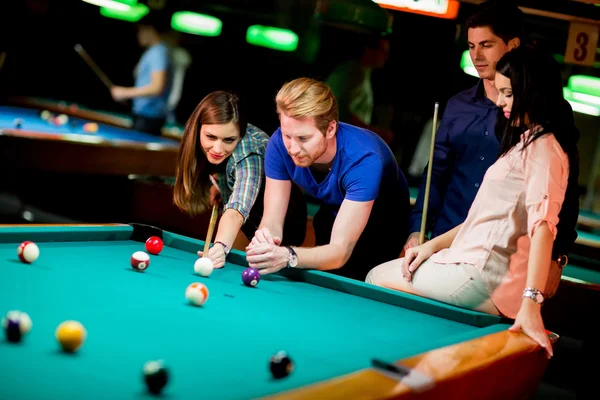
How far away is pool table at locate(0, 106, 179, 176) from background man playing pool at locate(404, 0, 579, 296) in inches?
124

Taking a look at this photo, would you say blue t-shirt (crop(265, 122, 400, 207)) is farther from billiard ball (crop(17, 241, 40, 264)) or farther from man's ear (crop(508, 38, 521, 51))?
billiard ball (crop(17, 241, 40, 264))

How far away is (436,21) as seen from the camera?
9688 millimetres

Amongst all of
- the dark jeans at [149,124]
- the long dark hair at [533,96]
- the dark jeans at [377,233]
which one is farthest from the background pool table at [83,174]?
the long dark hair at [533,96]

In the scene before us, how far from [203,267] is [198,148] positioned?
0.93m

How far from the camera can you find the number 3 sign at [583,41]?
6594mm

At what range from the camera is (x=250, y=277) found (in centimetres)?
270

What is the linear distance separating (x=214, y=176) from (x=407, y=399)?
218cm

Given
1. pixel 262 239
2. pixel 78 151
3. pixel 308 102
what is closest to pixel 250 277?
pixel 262 239

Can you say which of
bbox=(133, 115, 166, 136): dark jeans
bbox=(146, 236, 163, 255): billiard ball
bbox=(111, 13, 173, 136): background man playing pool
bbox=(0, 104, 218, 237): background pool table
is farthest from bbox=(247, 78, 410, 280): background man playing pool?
bbox=(133, 115, 166, 136): dark jeans

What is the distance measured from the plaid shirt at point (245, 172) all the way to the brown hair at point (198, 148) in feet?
0.23

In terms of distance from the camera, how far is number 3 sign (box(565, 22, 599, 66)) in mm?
6594

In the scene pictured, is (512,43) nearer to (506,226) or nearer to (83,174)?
(506,226)

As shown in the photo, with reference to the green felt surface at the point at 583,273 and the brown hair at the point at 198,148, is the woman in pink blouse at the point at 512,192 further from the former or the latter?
the green felt surface at the point at 583,273

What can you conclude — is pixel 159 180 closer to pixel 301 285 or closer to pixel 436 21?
pixel 301 285
